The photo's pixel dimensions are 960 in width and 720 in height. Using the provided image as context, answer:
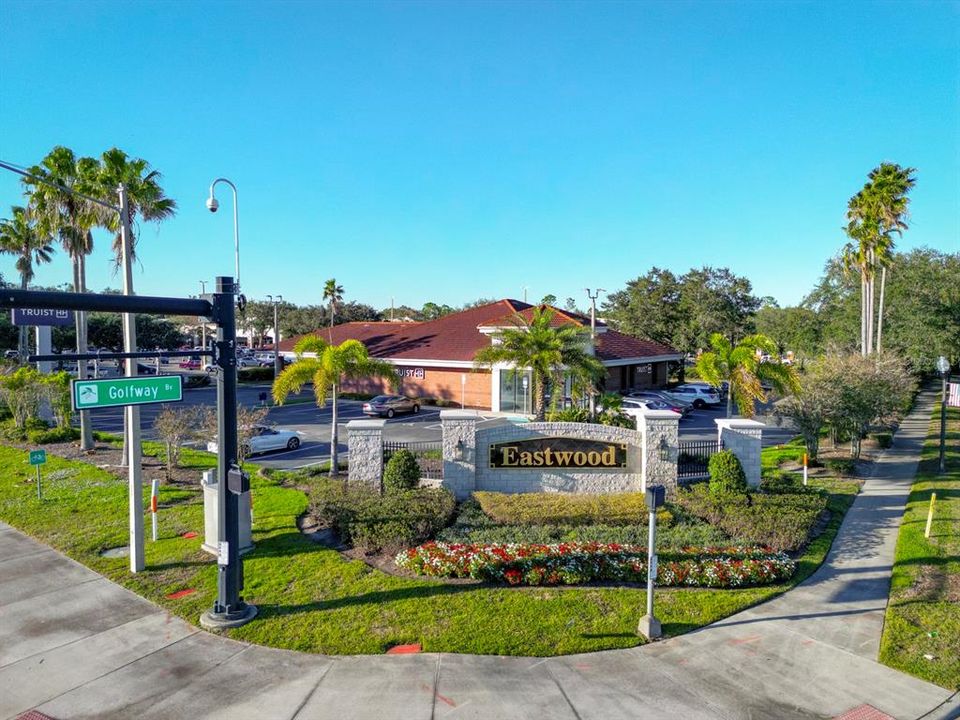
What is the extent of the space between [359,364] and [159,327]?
64.1 metres

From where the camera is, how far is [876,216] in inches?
1390

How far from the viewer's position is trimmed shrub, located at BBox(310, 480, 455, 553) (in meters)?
12.1

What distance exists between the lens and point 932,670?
315 inches

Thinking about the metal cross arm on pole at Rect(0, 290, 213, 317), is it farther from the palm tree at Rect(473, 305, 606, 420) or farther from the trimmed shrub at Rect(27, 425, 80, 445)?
the trimmed shrub at Rect(27, 425, 80, 445)

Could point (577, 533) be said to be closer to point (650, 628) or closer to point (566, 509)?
point (566, 509)

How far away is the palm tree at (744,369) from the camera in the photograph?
20641mm

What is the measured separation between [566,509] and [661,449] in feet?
10.3

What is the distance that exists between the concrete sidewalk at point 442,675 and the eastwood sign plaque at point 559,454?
5937 mm

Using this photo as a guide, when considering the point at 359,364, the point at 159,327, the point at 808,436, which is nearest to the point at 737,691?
the point at 359,364

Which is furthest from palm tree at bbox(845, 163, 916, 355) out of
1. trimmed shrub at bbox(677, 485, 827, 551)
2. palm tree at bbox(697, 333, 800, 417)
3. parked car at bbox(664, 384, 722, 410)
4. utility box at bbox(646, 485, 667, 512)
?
utility box at bbox(646, 485, 667, 512)

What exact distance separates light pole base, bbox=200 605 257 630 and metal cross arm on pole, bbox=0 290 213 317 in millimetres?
4597

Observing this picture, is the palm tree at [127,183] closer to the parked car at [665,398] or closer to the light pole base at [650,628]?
the light pole base at [650,628]

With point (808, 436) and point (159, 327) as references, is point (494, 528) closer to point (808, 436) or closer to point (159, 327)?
point (808, 436)

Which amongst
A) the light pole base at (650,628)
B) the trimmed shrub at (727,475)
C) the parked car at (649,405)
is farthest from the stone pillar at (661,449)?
the parked car at (649,405)
